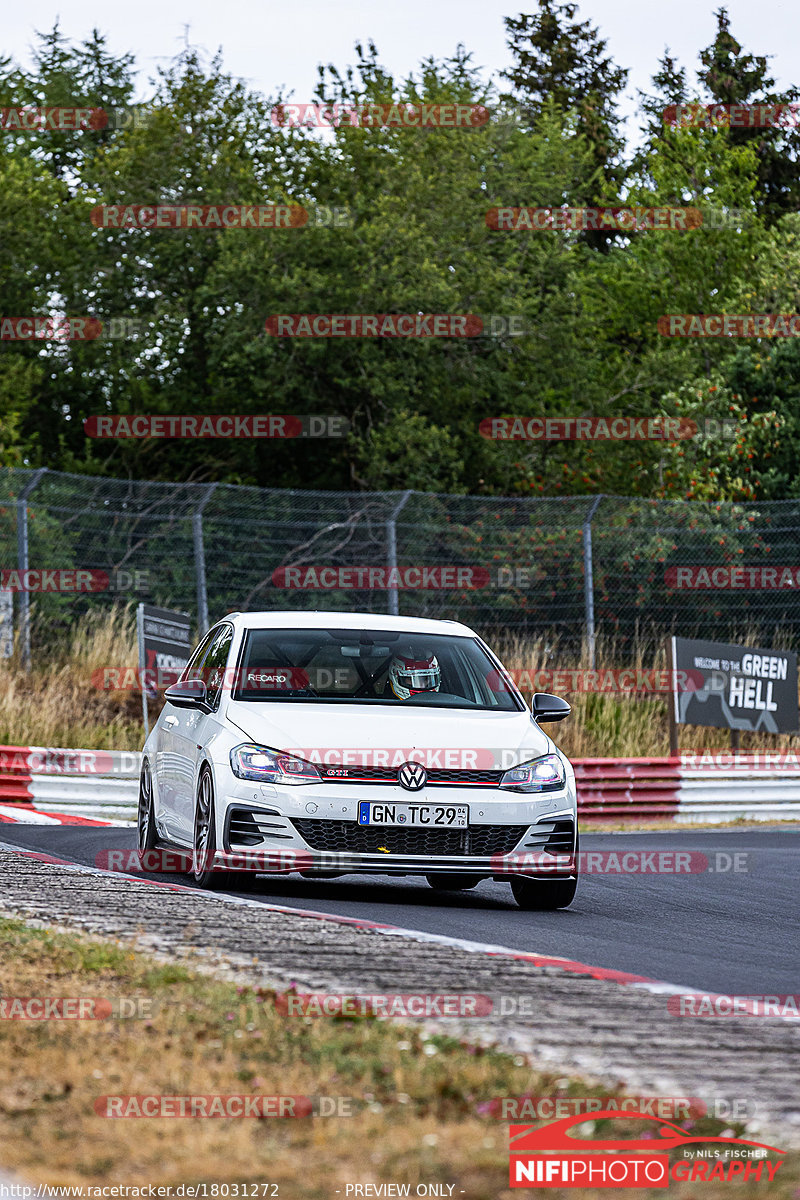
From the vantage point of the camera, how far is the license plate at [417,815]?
367 inches

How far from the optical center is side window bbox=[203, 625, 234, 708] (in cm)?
1055

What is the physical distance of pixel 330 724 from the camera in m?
9.64

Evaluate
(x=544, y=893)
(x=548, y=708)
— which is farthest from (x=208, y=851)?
(x=548, y=708)

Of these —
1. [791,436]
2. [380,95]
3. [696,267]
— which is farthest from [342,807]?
[696,267]

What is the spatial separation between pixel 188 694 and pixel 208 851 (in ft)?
3.55

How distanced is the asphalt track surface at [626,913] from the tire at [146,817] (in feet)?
1.28
